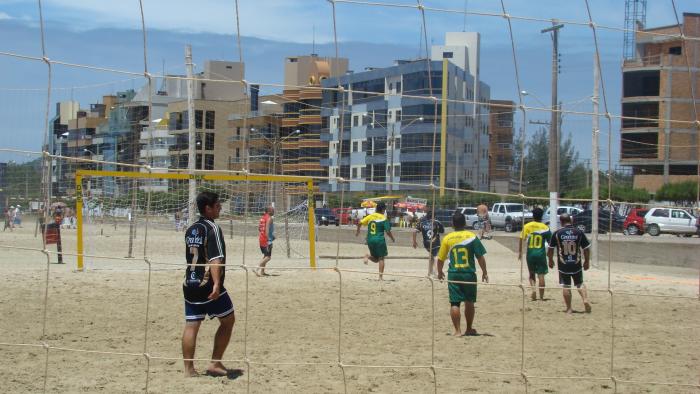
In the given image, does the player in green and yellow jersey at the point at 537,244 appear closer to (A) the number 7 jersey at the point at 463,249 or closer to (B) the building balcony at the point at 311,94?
(A) the number 7 jersey at the point at 463,249

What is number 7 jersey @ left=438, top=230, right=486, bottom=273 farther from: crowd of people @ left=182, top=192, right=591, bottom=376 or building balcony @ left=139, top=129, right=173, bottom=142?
building balcony @ left=139, top=129, right=173, bottom=142

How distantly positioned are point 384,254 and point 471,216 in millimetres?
2439

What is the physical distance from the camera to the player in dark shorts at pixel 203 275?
20.3 ft

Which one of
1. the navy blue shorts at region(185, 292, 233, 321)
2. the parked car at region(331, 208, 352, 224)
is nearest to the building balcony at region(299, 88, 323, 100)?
the parked car at region(331, 208, 352, 224)

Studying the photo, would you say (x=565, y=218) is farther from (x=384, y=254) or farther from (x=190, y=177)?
(x=190, y=177)

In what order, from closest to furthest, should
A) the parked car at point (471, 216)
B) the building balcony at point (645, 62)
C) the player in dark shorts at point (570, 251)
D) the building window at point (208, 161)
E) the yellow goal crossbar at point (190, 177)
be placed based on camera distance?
the building window at point (208, 161) → the yellow goal crossbar at point (190, 177) → the parked car at point (471, 216) → the building balcony at point (645, 62) → the player in dark shorts at point (570, 251)

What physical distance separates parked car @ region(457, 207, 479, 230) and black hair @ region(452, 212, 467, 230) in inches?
2.5

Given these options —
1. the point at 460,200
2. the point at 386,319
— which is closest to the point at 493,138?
the point at 460,200

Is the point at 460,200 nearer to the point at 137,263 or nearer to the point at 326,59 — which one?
the point at 326,59

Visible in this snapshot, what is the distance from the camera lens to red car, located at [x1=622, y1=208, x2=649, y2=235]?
11.2m

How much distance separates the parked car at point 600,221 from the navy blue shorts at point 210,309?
6.11 meters

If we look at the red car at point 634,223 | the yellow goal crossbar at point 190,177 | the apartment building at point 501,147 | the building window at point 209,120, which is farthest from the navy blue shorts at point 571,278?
the building window at point 209,120

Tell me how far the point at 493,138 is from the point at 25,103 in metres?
4.36

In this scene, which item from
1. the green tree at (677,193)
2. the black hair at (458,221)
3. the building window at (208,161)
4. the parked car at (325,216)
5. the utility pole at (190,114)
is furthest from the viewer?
the green tree at (677,193)
